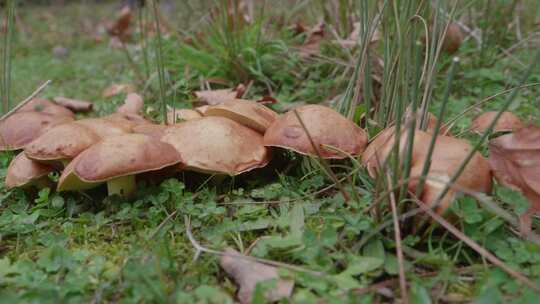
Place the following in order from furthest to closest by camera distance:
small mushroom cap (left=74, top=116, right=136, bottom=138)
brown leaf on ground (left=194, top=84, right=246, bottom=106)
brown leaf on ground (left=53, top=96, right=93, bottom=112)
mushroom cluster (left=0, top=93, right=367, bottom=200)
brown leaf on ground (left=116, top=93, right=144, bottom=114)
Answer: brown leaf on ground (left=53, top=96, right=93, bottom=112) < brown leaf on ground (left=194, top=84, right=246, bottom=106) < brown leaf on ground (left=116, top=93, right=144, bottom=114) < small mushroom cap (left=74, top=116, right=136, bottom=138) < mushroom cluster (left=0, top=93, right=367, bottom=200)

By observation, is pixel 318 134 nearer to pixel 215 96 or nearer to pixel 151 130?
pixel 151 130

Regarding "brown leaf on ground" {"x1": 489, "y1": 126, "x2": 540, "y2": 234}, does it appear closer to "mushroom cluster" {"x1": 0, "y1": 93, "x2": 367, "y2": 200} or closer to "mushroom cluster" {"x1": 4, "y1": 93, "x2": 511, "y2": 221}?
"mushroom cluster" {"x1": 4, "y1": 93, "x2": 511, "y2": 221}

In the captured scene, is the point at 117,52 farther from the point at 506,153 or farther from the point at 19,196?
the point at 506,153

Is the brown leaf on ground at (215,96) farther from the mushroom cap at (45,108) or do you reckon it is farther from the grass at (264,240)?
the grass at (264,240)

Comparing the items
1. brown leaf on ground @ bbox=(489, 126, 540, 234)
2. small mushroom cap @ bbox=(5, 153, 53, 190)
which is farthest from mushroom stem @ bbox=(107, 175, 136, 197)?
brown leaf on ground @ bbox=(489, 126, 540, 234)

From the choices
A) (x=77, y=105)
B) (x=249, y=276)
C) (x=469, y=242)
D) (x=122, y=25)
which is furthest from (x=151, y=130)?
(x=122, y=25)

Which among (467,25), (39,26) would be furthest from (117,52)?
(467,25)

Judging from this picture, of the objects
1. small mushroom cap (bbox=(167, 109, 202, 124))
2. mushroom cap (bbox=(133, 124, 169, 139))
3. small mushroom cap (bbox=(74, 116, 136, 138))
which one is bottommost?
small mushroom cap (bbox=(167, 109, 202, 124))
